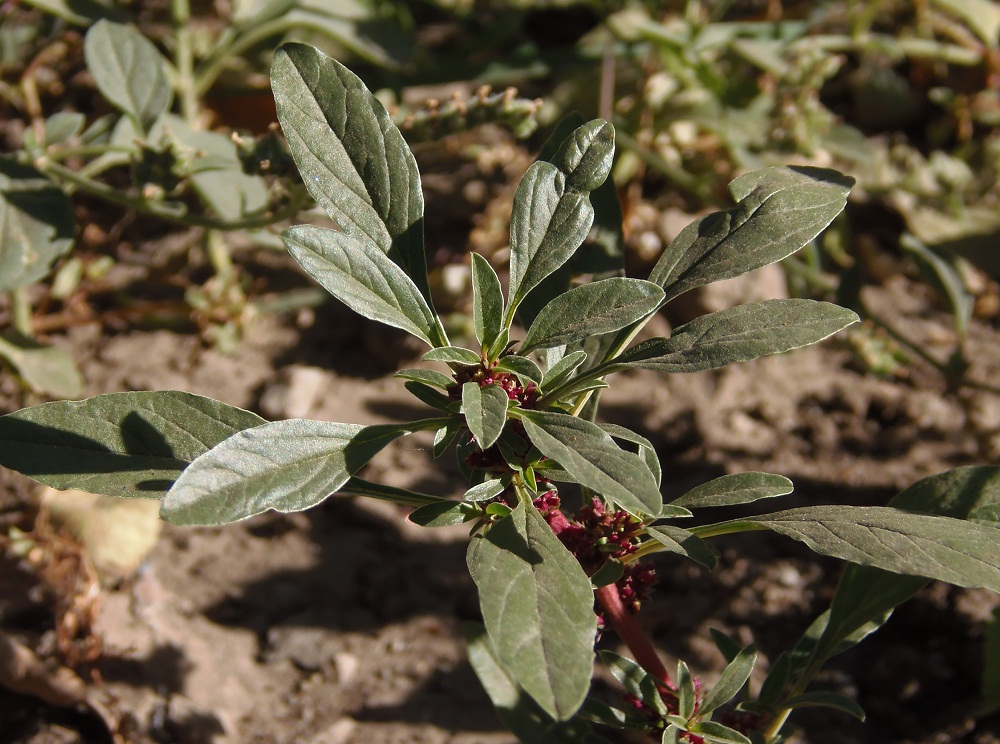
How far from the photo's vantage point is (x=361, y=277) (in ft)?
3.81

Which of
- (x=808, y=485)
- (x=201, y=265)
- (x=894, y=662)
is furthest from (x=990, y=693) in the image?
(x=201, y=265)

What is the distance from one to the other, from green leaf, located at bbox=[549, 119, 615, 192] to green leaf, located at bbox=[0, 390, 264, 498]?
0.54 metres

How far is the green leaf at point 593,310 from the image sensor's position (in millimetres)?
1111

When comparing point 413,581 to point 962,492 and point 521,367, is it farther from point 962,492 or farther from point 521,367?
point 962,492

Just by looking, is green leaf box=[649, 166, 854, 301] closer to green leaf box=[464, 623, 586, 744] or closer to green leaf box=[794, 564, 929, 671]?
green leaf box=[794, 564, 929, 671]

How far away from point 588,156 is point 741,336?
1.06ft

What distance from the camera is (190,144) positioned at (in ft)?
7.27

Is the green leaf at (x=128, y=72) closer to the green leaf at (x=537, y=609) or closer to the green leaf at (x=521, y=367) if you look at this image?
the green leaf at (x=521, y=367)

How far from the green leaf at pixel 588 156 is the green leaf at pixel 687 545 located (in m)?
0.47

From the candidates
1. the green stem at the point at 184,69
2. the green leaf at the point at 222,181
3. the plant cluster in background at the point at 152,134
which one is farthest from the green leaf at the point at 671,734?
the green stem at the point at 184,69

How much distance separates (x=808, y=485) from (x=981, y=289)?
97 cm

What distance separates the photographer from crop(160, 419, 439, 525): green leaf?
3.28ft

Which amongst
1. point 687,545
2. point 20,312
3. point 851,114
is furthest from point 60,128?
point 851,114

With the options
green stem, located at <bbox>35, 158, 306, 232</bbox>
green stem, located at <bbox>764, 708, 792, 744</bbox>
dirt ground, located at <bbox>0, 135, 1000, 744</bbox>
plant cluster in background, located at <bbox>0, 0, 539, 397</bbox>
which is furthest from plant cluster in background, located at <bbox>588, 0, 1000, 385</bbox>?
green stem, located at <bbox>764, 708, 792, 744</bbox>
